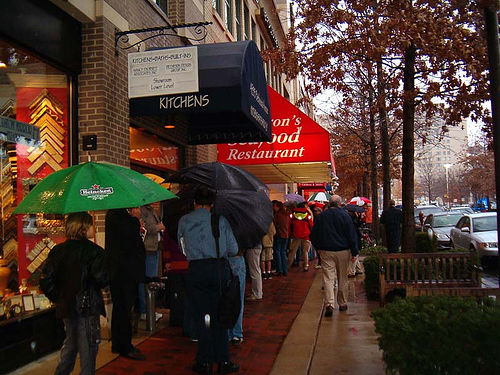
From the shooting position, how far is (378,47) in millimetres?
8211

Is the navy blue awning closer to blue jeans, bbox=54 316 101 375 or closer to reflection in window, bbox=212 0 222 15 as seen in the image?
blue jeans, bbox=54 316 101 375

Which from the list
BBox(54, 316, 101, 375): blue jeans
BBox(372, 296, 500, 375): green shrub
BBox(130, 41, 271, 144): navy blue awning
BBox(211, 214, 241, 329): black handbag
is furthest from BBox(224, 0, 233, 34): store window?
BBox(372, 296, 500, 375): green shrub

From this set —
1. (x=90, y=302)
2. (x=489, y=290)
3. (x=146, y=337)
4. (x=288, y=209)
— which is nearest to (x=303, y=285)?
(x=288, y=209)

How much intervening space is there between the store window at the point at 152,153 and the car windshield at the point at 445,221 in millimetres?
12257

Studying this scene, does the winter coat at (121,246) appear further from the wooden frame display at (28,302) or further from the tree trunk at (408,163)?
the tree trunk at (408,163)

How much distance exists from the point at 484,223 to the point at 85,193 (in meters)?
13.3

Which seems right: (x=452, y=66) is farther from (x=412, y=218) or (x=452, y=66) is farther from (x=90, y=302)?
(x=90, y=302)

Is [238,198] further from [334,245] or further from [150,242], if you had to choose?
[334,245]

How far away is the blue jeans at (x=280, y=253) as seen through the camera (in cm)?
1173

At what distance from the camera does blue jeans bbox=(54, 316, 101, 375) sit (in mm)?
4062

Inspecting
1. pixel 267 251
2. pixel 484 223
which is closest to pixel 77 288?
pixel 267 251

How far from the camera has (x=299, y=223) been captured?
1260 cm

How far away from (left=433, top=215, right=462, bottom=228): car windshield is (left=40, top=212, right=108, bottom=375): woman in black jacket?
54.9 feet

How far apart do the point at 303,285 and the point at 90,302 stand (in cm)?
697
